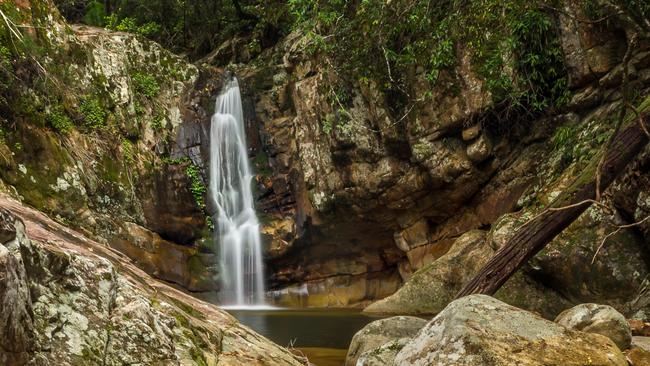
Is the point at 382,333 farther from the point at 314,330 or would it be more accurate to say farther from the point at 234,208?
the point at 234,208

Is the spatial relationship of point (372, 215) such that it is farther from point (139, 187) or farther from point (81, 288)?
point (81, 288)

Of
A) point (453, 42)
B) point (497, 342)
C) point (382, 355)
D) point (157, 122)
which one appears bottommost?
point (497, 342)

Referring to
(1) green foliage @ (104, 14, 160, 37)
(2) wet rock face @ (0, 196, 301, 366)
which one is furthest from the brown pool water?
(1) green foliage @ (104, 14, 160, 37)

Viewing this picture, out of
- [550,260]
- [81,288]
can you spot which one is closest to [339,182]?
Result: [550,260]

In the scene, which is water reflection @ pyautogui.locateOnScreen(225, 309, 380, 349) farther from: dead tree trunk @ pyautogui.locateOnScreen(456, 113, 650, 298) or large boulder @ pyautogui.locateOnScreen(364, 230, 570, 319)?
dead tree trunk @ pyautogui.locateOnScreen(456, 113, 650, 298)

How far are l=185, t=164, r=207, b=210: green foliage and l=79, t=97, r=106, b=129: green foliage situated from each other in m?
3.29

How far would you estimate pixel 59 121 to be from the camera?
12.2 metres

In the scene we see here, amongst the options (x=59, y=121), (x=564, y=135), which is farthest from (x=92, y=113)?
(x=564, y=135)

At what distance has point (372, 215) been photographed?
1559cm

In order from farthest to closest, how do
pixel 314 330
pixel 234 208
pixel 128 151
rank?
1. pixel 234 208
2. pixel 128 151
3. pixel 314 330

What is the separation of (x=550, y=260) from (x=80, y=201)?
9.16m

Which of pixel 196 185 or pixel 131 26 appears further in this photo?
pixel 131 26

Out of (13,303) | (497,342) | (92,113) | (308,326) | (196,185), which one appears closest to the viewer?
(13,303)

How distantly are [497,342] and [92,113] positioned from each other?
13.0 meters
